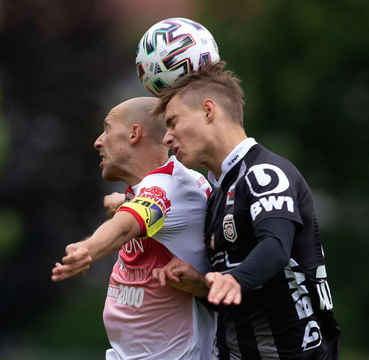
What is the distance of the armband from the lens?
141 inches

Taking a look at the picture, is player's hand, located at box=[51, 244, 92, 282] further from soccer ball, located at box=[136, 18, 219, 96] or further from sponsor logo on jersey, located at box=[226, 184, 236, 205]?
soccer ball, located at box=[136, 18, 219, 96]

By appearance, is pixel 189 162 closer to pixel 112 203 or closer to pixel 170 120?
pixel 170 120

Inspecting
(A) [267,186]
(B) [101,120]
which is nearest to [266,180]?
(A) [267,186]

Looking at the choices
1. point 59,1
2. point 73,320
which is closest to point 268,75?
point 59,1

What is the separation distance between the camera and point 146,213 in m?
3.62

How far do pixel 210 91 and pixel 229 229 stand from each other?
2.74 feet

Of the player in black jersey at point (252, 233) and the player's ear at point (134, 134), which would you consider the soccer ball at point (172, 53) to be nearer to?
the player in black jersey at point (252, 233)

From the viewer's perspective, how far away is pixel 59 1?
12.1m

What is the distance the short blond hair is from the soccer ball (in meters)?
0.07

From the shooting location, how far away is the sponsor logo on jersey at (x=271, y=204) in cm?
309

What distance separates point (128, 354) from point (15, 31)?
9354 mm

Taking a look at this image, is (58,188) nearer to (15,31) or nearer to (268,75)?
(15,31)

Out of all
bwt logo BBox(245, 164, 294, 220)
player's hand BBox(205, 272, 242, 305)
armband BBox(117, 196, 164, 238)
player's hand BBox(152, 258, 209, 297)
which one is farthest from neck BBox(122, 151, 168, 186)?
player's hand BBox(205, 272, 242, 305)

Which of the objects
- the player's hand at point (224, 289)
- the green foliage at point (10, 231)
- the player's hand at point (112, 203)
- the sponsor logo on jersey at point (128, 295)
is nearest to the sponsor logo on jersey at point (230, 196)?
the player's hand at point (224, 289)
